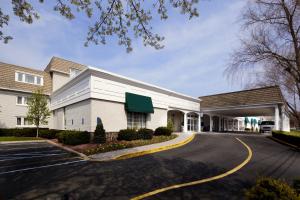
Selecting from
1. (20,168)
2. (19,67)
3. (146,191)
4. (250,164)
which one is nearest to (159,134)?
(250,164)

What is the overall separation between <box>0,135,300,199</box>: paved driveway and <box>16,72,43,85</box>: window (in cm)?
2432

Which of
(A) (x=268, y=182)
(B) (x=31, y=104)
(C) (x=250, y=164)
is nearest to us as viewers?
(A) (x=268, y=182)

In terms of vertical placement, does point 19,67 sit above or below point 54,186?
above

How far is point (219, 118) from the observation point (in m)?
41.5

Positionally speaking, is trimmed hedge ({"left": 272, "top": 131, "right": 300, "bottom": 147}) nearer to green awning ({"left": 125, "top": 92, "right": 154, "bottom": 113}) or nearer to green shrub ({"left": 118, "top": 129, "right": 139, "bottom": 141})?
green awning ({"left": 125, "top": 92, "right": 154, "bottom": 113})

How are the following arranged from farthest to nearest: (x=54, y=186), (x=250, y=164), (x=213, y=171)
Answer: (x=250, y=164) < (x=213, y=171) < (x=54, y=186)

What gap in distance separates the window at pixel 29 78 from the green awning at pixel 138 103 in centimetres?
1782

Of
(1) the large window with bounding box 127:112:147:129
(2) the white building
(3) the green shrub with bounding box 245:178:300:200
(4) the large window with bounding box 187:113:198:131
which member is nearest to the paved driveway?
(3) the green shrub with bounding box 245:178:300:200

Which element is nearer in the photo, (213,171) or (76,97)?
(213,171)

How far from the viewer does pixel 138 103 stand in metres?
20.9

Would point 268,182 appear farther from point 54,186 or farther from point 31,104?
point 31,104

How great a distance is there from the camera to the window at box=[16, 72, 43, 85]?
94.4ft

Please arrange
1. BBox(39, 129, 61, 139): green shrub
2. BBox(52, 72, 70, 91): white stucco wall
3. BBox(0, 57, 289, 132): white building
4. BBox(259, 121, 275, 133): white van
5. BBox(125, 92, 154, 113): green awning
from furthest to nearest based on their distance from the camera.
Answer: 1. BBox(259, 121, 275, 133): white van
2. BBox(52, 72, 70, 91): white stucco wall
3. BBox(39, 129, 61, 139): green shrub
4. BBox(125, 92, 154, 113): green awning
5. BBox(0, 57, 289, 132): white building

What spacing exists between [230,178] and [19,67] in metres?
31.4
